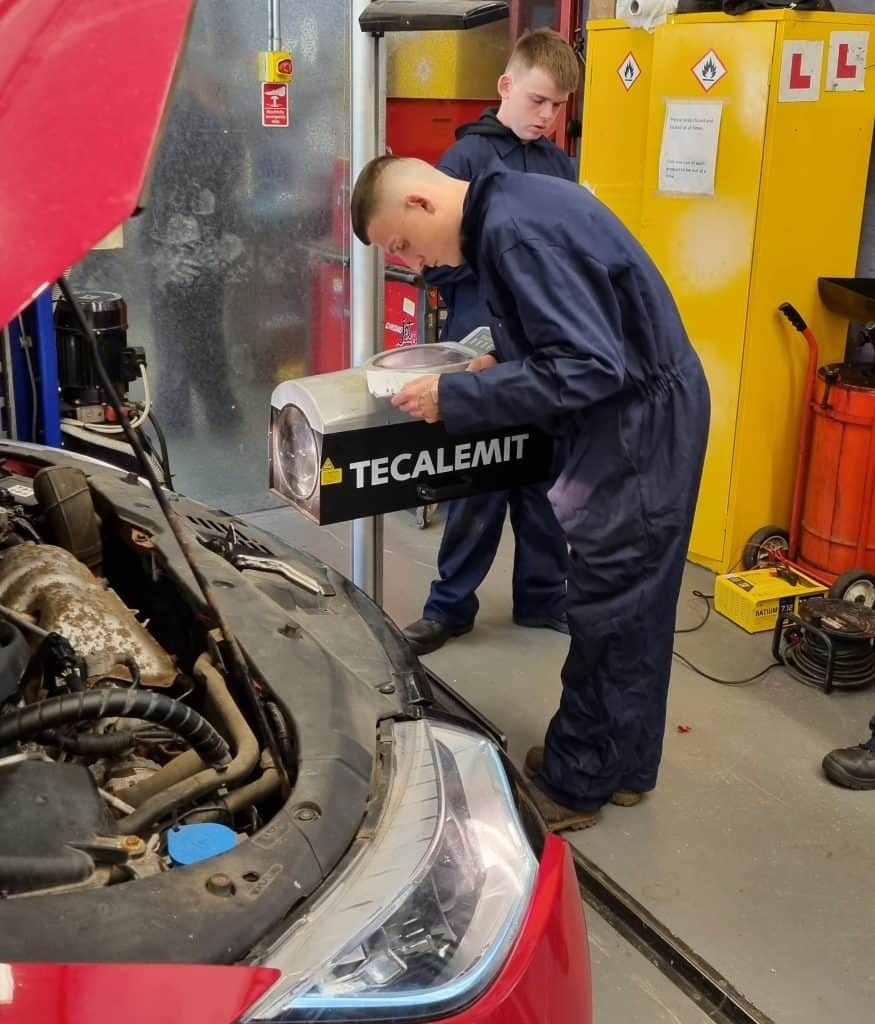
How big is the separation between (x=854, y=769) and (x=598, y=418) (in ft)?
3.64

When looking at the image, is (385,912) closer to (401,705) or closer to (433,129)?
(401,705)

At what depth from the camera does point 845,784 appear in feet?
8.98

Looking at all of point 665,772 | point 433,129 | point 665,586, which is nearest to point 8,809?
point 665,586

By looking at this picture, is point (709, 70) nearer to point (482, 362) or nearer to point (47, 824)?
point (482, 362)

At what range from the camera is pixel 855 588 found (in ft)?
11.3

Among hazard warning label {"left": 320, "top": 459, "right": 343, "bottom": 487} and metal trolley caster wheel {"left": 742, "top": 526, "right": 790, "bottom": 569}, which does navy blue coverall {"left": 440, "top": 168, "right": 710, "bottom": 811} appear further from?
metal trolley caster wheel {"left": 742, "top": 526, "right": 790, "bottom": 569}

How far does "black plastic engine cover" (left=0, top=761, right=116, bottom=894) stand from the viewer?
113 cm

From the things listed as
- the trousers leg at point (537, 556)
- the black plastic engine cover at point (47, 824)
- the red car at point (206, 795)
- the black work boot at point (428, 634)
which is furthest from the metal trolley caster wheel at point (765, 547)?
the black plastic engine cover at point (47, 824)

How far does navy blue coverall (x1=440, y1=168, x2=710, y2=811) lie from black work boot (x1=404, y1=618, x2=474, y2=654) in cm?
84

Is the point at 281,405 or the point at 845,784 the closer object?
the point at 281,405

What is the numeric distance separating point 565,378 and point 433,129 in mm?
3327

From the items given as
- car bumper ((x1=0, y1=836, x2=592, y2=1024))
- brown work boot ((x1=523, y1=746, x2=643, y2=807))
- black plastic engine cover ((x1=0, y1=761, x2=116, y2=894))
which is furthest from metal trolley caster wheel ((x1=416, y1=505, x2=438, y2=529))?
car bumper ((x1=0, y1=836, x2=592, y2=1024))

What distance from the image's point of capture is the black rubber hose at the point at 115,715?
129 centimetres

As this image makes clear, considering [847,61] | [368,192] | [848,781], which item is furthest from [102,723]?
[847,61]
